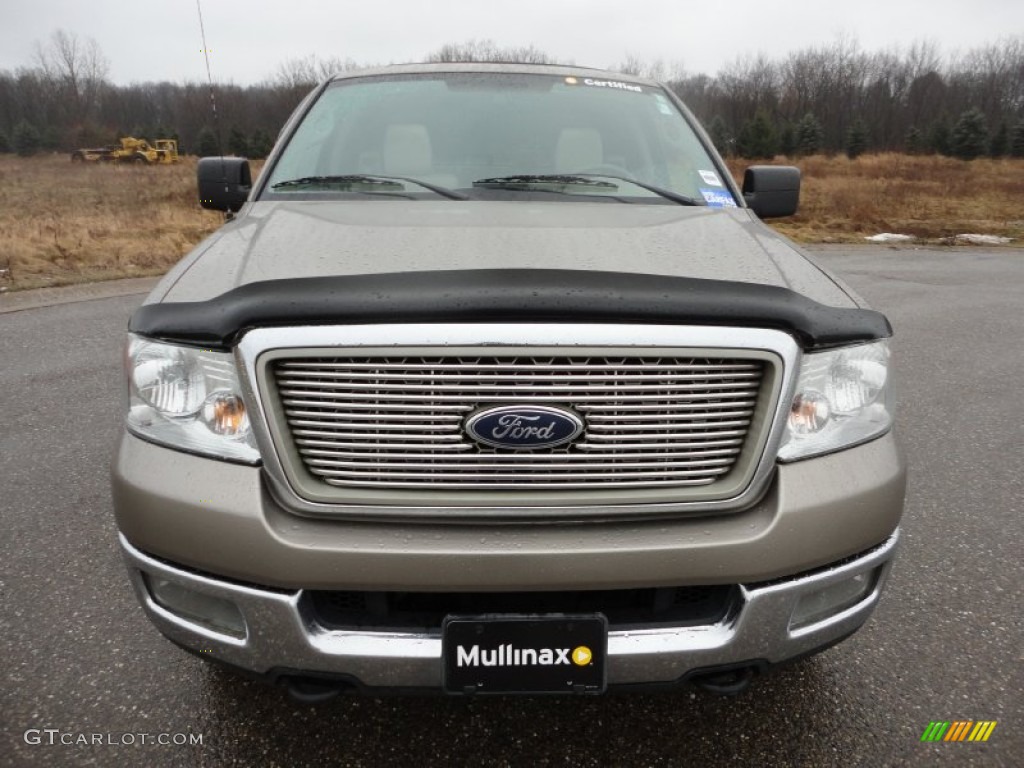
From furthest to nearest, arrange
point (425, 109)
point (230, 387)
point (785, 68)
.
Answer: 1. point (785, 68)
2. point (425, 109)
3. point (230, 387)

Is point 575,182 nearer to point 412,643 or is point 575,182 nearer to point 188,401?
point 188,401

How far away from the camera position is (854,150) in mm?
62125

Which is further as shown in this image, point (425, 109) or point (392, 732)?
point (425, 109)

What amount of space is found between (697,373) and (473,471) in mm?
514

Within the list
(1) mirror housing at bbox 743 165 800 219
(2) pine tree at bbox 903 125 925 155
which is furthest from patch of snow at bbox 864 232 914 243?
(2) pine tree at bbox 903 125 925 155

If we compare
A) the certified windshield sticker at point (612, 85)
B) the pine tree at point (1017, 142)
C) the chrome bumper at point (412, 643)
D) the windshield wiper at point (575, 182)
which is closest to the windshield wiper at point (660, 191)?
the windshield wiper at point (575, 182)

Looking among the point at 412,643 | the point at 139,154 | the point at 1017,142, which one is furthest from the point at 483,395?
the point at 1017,142

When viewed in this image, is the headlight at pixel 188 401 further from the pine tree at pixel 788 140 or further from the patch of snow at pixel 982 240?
the pine tree at pixel 788 140

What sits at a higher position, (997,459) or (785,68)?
(785,68)

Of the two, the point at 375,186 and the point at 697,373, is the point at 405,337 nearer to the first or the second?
the point at 697,373

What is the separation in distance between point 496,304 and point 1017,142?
63.5 m

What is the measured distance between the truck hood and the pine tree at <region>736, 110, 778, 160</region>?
5830 cm

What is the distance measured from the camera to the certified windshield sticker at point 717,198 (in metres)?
2.72

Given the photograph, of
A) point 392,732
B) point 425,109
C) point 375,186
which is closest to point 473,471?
point 392,732
